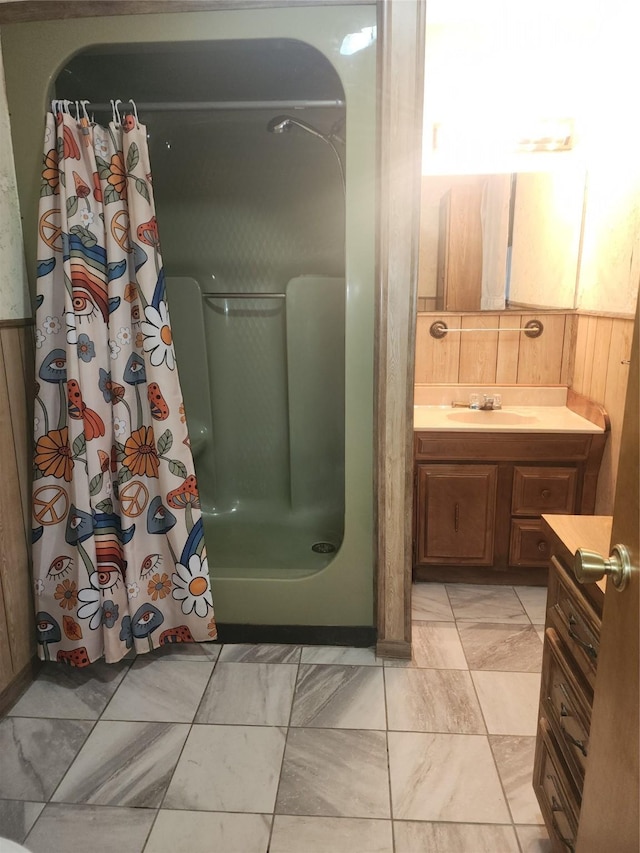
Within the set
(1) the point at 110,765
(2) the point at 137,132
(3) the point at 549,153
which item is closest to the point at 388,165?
(2) the point at 137,132

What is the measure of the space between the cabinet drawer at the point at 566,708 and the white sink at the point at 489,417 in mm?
1338

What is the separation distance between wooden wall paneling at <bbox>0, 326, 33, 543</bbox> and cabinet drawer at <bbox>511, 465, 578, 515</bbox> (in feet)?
6.33

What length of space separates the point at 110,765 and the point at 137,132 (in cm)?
189

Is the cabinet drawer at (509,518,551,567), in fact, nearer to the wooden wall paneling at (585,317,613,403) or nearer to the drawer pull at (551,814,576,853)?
the wooden wall paneling at (585,317,613,403)

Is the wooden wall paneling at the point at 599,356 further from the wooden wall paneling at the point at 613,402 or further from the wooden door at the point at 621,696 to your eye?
the wooden door at the point at 621,696

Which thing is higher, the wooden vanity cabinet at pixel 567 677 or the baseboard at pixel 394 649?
the wooden vanity cabinet at pixel 567 677

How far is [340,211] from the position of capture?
8.66ft

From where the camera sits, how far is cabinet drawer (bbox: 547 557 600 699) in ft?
3.45

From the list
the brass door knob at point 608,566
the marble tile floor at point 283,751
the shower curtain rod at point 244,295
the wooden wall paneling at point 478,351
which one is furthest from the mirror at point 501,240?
the brass door knob at point 608,566

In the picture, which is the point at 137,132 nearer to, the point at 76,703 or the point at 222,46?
the point at 222,46

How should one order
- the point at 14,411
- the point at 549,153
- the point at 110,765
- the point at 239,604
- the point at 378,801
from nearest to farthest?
the point at 378,801
the point at 110,765
the point at 14,411
the point at 239,604
the point at 549,153

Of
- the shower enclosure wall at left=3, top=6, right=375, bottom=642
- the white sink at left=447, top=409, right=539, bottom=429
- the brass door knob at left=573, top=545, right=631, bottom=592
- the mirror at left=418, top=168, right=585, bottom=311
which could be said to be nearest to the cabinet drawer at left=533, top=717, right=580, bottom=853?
the brass door knob at left=573, top=545, right=631, bottom=592

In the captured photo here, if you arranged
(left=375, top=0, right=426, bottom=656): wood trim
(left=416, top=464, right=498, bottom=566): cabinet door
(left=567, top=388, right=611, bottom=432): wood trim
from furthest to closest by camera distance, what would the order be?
(left=416, top=464, right=498, bottom=566): cabinet door
(left=567, top=388, right=611, bottom=432): wood trim
(left=375, top=0, right=426, bottom=656): wood trim

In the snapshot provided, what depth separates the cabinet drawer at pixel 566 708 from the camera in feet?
3.55
